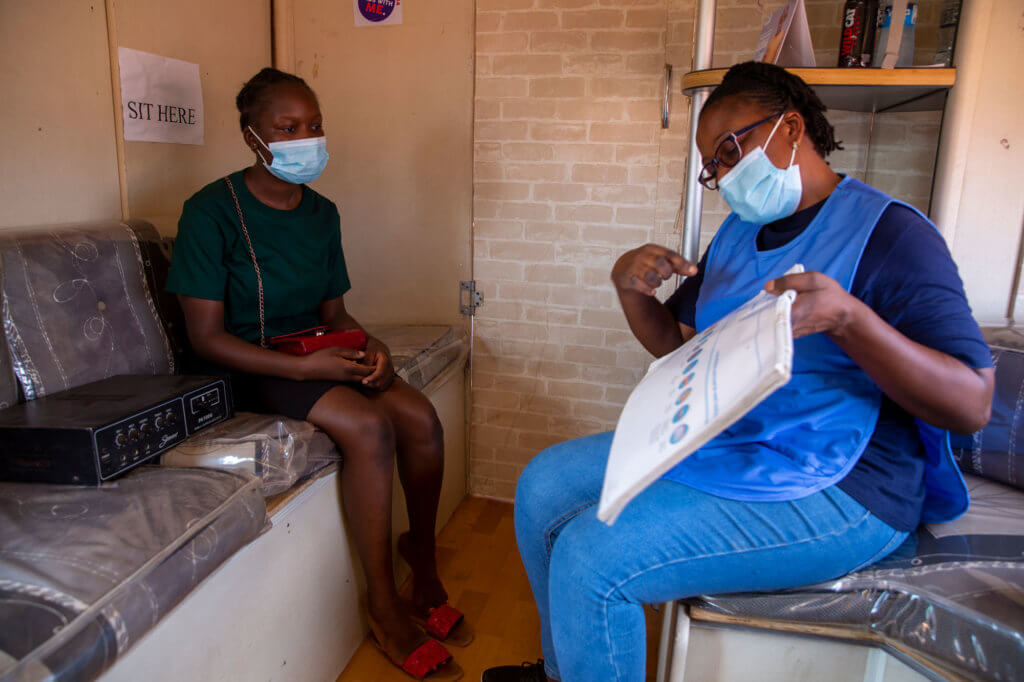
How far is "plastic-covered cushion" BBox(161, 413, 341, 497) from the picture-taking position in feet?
4.85

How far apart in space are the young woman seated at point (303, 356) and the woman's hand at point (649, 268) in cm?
75

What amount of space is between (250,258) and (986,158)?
1.98 metres

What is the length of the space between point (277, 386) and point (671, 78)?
5.47 feet

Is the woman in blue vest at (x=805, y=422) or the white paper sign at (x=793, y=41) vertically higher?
the white paper sign at (x=793, y=41)

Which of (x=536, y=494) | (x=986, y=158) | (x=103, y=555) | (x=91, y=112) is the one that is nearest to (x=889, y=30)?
(x=986, y=158)

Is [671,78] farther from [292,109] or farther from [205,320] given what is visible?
[205,320]

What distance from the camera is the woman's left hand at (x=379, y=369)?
1.89 m

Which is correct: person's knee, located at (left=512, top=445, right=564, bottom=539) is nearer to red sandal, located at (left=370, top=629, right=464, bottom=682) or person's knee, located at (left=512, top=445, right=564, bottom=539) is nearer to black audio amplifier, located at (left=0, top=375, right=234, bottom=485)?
red sandal, located at (left=370, top=629, right=464, bottom=682)

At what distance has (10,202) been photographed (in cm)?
173

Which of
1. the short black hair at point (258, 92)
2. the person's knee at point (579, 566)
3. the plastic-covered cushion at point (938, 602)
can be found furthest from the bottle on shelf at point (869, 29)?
the short black hair at point (258, 92)

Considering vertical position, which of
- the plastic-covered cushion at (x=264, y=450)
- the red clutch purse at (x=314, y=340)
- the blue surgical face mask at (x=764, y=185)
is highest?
the blue surgical face mask at (x=764, y=185)

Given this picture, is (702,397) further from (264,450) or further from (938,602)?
(264,450)

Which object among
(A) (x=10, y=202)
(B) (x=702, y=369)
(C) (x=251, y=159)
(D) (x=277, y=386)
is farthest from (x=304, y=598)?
(C) (x=251, y=159)

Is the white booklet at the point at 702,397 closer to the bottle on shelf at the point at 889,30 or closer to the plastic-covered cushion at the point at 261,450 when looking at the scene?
the plastic-covered cushion at the point at 261,450
